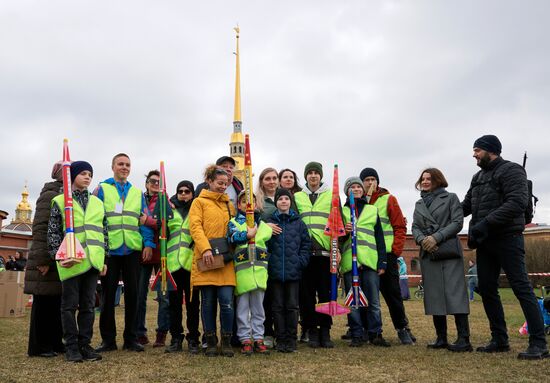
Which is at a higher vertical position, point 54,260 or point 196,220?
point 196,220

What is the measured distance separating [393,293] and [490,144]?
2.29m

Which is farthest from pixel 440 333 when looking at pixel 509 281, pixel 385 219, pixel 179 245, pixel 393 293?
pixel 179 245

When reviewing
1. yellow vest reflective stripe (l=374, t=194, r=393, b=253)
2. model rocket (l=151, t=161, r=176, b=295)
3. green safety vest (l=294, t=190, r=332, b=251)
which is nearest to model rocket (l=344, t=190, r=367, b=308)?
green safety vest (l=294, t=190, r=332, b=251)

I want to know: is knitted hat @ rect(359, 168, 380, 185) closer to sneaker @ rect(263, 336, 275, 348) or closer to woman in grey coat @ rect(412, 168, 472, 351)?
woman in grey coat @ rect(412, 168, 472, 351)

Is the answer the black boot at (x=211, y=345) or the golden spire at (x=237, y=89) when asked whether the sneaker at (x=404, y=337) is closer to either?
the black boot at (x=211, y=345)

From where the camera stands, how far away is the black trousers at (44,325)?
5352 mm

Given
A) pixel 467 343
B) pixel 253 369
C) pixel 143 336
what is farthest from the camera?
pixel 143 336

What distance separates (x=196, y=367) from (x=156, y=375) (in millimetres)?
443

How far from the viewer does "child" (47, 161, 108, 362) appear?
5.06 m

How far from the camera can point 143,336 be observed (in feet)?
21.5

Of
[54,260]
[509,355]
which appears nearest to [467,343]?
[509,355]

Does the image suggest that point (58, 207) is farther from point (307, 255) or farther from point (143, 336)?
point (307, 255)

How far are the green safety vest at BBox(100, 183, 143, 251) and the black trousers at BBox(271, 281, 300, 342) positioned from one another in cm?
175

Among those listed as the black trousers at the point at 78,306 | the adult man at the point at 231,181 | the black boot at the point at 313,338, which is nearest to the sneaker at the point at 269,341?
the black boot at the point at 313,338
